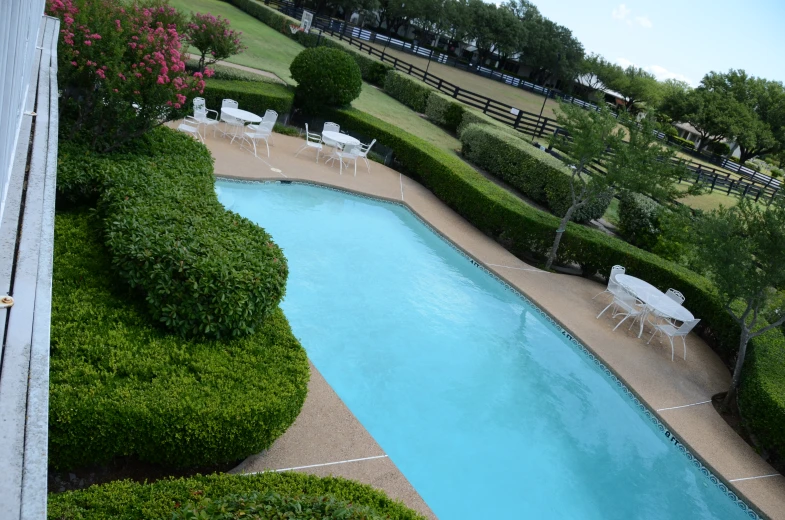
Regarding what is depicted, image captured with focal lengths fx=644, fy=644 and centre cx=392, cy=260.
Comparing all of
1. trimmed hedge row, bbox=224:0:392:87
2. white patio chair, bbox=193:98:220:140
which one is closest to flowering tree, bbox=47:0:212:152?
white patio chair, bbox=193:98:220:140

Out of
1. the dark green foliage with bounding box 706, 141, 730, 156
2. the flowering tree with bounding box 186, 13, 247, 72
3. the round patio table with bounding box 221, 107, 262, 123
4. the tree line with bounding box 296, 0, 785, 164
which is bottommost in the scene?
the round patio table with bounding box 221, 107, 262, 123

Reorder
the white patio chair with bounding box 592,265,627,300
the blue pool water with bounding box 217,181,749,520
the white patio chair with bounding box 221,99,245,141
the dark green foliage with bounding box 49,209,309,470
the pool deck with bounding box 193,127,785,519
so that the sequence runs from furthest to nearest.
Answer: 1. the white patio chair with bounding box 221,99,245,141
2. the white patio chair with bounding box 592,265,627,300
3. the blue pool water with bounding box 217,181,749,520
4. the pool deck with bounding box 193,127,785,519
5. the dark green foliage with bounding box 49,209,309,470

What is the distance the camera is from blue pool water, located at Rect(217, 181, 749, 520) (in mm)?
7609

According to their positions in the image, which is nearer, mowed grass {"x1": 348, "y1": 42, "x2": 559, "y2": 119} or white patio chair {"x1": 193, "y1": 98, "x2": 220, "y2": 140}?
white patio chair {"x1": 193, "y1": 98, "x2": 220, "y2": 140}

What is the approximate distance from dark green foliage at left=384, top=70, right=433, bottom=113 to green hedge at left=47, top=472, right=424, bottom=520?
81.3ft

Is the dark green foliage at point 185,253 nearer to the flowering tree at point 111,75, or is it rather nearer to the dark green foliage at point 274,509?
the flowering tree at point 111,75

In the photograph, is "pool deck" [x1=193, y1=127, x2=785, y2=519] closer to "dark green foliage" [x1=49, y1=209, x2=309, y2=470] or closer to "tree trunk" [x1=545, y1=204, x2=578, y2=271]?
"tree trunk" [x1=545, y1=204, x2=578, y2=271]

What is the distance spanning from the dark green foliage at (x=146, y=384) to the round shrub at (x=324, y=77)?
13352 mm

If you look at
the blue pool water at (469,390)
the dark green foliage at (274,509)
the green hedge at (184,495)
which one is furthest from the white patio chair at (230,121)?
the dark green foliage at (274,509)

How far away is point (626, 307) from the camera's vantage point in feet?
38.7

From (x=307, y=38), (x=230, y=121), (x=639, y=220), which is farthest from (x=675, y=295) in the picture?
(x=307, y=38)

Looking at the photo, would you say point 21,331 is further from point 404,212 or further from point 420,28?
point 420,28

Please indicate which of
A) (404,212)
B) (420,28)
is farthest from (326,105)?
(420,28)

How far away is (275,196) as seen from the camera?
1370 cm
